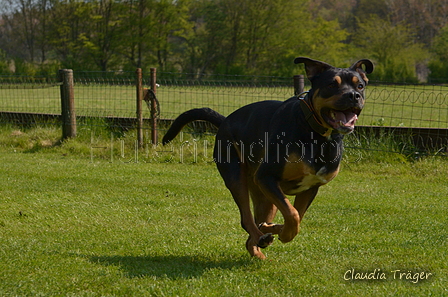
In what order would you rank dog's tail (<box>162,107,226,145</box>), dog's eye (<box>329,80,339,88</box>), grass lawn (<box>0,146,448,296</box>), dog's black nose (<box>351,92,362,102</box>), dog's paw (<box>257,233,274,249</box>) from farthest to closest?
dog's tail (<box>162,107,226,145</box>) < dog's paw (<box>257,233,274,249</box>) < grass lawn (<box>0,146,448,296</box>) < dog's eye (<box>329,80,339,88</box>) < dog's black nose (<box>351,92,362,102</box>)

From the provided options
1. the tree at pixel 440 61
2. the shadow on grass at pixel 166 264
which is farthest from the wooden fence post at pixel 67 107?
the tree at pixel 440 61

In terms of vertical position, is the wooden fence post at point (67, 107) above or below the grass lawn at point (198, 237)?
above

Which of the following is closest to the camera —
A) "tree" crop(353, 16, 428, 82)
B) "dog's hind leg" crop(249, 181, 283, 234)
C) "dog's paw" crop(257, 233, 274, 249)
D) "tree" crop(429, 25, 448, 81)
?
"dog's paw" crop(257, 233, 274, 249)

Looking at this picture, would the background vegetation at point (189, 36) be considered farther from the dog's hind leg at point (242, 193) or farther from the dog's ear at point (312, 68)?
the dog's ear at point (312, 68)

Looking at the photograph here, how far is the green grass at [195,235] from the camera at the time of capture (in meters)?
4.38

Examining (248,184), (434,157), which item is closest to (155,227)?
(248,184)

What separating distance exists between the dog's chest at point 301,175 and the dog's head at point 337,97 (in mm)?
382

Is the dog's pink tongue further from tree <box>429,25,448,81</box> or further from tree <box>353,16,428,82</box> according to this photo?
tree <box>353,16,428,82</box>

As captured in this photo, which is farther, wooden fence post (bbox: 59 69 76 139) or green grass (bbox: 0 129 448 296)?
wooden fence post (bbox: 59 69 76 139)

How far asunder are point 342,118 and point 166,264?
6.84 feet

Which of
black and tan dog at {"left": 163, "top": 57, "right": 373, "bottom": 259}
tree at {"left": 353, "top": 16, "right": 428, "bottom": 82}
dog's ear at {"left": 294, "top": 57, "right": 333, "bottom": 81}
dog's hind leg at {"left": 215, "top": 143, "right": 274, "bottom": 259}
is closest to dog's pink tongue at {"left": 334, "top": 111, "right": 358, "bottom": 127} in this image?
black and tan dog at {"left": 163, "top": 57, "right": 373, "bottom": 259}

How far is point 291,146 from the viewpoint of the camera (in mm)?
4359

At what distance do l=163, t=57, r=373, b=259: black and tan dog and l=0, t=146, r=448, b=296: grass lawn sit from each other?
503 millimetres

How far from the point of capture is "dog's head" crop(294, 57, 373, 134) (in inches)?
161
